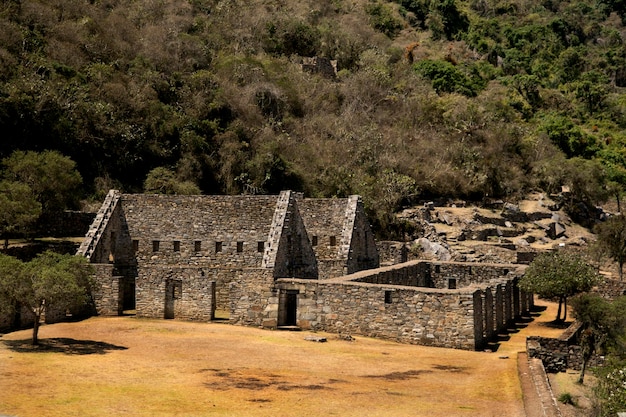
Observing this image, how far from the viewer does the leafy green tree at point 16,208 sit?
98.4 feet

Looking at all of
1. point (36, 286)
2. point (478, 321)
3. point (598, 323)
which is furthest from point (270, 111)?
point (36, 286)

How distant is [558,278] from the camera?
28.6m

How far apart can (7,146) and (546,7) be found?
4142 inches

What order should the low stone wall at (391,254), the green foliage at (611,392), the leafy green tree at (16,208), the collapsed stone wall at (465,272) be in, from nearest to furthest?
1. the green foliage at (611,392)
2. the leafy green tree at (16,208)
3. the collapsed stone wall at (465,272)
4. the low stone wall at (391,254)

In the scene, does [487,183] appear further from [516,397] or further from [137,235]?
[516,397]

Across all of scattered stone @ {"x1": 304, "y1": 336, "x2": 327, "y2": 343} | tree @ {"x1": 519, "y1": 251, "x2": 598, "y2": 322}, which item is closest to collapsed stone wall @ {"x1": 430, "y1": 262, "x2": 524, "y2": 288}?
tree @ {"x1": 519, "y1": 251, "x2": 598, "y2": 322}

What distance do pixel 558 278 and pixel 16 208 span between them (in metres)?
20.5

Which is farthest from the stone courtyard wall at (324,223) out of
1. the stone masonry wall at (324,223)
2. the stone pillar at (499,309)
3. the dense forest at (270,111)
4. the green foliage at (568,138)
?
the green foliage at (568,138)

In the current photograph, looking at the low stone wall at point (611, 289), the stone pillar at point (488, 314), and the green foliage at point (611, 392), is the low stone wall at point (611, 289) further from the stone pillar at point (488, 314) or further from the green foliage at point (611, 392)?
the green foliage at point (611, 392)

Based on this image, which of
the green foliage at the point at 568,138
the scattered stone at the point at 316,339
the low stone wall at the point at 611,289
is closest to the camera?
the scattered stone at the point at 316,339

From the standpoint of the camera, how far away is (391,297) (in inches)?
943

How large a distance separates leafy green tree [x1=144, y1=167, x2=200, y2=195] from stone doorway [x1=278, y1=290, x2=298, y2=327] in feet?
55.5

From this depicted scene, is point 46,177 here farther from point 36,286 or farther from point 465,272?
point 465,272

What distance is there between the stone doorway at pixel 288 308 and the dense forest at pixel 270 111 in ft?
57.2
